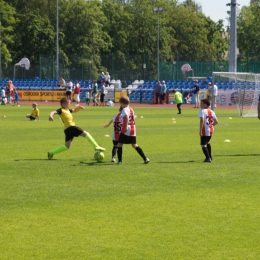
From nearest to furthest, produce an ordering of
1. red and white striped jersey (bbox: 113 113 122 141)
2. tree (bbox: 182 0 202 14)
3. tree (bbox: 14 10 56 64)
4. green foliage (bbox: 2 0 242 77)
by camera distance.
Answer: red and white striped jersey (bbox: 113 113 122 141)
tree (bbox: 14 10 56 64)
green foliage (bbox: 2 0 242 77)
tree (bbox: 182 0 202 14)

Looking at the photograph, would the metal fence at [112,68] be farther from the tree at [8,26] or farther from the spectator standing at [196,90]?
the tree at [8,26]

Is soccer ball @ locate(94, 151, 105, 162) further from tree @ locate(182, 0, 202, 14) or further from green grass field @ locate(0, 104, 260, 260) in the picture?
tree @ locate(182, 0, 202, 14)

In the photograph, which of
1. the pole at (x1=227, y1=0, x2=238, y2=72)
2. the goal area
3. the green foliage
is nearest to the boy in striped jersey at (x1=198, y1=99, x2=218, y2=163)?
the goal area

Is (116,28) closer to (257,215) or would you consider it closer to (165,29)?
(165,29)

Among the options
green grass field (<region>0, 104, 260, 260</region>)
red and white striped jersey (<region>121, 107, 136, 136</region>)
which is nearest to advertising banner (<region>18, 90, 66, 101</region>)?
green grass field (<region>0, 104, 260, 260</region>)

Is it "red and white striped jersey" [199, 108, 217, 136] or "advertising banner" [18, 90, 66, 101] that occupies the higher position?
"red and white striped jersey" [199, 108, 217, 136]

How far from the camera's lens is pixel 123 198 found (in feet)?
35.5

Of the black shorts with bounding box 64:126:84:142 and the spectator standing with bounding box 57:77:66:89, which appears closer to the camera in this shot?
the black shorts with bounding box 64:126:84:142

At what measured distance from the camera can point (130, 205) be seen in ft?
33.6

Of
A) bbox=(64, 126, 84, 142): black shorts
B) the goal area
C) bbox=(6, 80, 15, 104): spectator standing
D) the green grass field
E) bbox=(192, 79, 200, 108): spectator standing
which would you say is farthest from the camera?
bbox=(6, 80, 15, 104): spectator standing

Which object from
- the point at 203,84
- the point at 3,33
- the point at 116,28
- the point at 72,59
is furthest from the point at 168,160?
the point at 116,28

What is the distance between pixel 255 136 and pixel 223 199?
12.8 metres

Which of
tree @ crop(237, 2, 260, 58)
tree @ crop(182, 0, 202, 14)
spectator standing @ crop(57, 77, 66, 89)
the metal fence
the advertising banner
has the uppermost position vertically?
tree @ crop(182, 0, 202, 14)

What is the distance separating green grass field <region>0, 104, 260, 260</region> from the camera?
7816 millimetres
